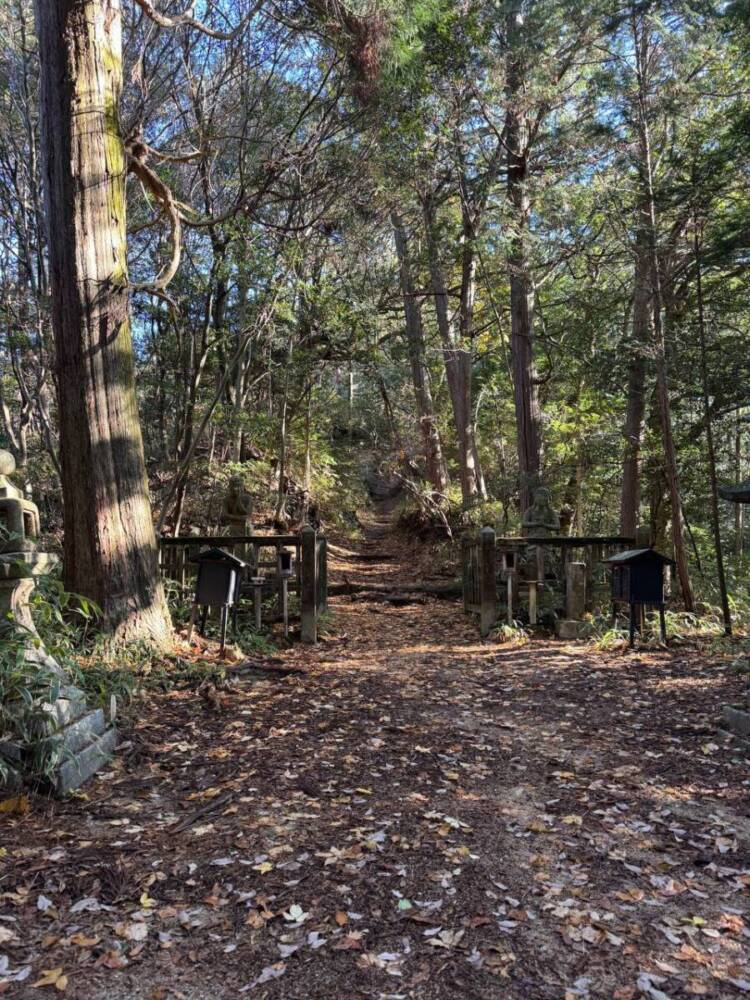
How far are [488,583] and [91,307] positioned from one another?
5.96m

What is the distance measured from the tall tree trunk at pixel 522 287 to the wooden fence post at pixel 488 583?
3607 mm

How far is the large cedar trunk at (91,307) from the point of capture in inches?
237

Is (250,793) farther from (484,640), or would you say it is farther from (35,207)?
(35,207)

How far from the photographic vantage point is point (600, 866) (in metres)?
3.08

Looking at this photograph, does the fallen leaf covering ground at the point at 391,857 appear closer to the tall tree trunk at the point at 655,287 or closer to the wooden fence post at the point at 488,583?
the wooden fence post at the point at 488,583

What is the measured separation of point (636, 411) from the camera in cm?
1125

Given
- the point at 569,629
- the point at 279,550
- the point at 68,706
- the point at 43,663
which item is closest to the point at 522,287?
the point at 569,629

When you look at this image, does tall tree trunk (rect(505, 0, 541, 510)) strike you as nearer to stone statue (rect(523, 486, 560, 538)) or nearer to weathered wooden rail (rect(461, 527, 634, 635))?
stone statue (rect(523, 486, 560, 538))

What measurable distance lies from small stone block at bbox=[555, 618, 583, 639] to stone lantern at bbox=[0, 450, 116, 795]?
6.01m

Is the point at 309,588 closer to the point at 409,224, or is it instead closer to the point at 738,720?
the point at 738,720

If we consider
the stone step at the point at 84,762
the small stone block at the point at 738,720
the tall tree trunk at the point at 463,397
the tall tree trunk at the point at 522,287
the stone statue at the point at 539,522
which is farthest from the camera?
the tall tree trunk at the point at 463,397

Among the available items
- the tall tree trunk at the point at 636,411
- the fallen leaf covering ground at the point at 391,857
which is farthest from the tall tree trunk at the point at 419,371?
the fallen leaf covering ground at the point at 391,857

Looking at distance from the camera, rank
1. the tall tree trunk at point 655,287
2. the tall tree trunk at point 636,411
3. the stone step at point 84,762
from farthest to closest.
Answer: the tall tree trunk at point 636,411
the tall tree trunk at point 655,287
the stone step at point 84,762

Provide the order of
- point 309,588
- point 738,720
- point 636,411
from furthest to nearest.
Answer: point 636,411 < point 309,588 < point 738,720
